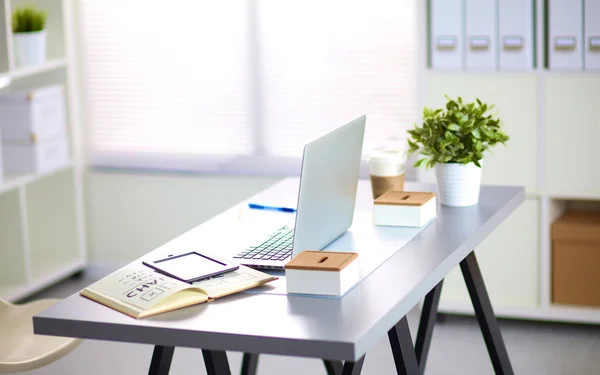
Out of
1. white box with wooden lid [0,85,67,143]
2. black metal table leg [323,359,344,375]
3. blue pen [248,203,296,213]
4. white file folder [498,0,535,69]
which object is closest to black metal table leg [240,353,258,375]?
black metal table leg [323,359,344,375]

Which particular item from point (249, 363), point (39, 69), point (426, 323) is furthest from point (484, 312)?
point (39, 69)

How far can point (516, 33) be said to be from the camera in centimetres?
350

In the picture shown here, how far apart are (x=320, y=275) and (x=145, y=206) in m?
2.61

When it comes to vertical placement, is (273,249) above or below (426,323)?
above

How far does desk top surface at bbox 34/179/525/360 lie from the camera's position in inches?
68.7

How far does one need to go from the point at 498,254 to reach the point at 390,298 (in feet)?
6.01

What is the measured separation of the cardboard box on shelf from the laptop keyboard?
152 cm

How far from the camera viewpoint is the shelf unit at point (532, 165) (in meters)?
3.50

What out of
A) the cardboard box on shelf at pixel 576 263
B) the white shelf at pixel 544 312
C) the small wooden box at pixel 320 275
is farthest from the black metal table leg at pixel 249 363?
the cardboard box on shelf at pixel 576 263

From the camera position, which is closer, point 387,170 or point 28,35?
point 387,170

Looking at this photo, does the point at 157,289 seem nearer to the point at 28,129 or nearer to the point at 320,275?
the point at 320,275

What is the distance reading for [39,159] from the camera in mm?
4102

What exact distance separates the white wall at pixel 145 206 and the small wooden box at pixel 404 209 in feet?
5.93

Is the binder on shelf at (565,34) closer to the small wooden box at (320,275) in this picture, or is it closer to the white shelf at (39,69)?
the small wooden box at (320,275)
